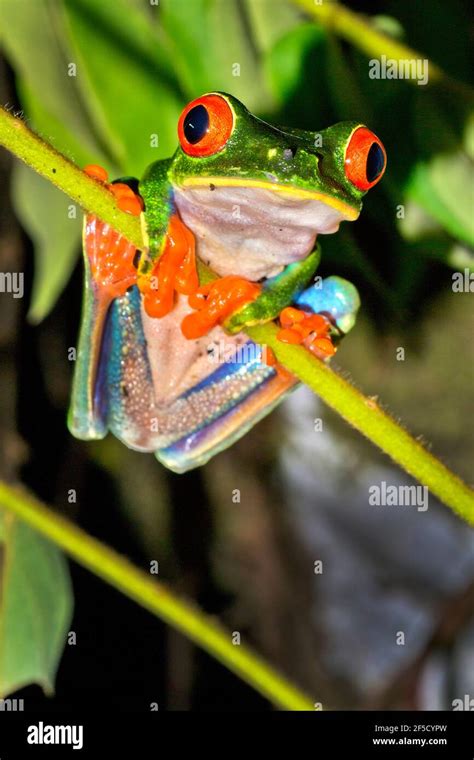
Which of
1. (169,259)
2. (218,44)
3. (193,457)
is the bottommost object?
(193,457)

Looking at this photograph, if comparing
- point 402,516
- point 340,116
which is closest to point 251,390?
point 340,116

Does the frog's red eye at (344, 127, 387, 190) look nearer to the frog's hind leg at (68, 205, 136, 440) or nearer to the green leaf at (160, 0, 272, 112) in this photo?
the frog's hind leg at (68, 205, 136, 440)

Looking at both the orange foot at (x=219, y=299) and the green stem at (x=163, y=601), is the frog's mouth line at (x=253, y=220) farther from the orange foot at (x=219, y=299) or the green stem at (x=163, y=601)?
the green stem at (x=163, y=601)

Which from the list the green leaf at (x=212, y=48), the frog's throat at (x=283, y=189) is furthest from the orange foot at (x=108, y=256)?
the green leaf at (x=212, y=48)

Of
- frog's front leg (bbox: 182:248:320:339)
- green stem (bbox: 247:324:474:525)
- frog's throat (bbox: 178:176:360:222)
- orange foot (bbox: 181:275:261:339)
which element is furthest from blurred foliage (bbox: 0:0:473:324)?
green stem (bbox: 247:324:474:525)

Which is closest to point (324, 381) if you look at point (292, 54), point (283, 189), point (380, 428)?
point (380, 428)

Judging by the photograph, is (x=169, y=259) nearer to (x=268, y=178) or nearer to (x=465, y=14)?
(x=268, y=178)
